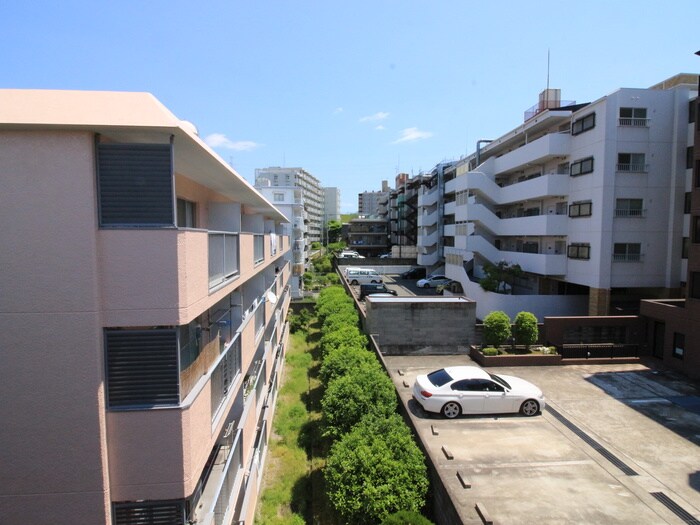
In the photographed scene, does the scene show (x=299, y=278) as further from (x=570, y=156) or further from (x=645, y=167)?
(x=645, y=167)

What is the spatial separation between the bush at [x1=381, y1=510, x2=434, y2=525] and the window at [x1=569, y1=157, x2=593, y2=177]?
21.5m

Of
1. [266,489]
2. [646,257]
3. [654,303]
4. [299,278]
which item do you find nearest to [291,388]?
[266,489]

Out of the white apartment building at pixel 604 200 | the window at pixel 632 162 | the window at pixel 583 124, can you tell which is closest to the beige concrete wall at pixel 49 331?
the white apartment building at pixel 604 200

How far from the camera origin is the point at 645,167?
21703 millimetres

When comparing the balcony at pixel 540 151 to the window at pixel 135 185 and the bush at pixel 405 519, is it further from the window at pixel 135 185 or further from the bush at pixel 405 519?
the window at pixel 135 185

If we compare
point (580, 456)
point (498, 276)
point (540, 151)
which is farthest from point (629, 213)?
point (580, 456)

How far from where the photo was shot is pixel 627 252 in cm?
2219

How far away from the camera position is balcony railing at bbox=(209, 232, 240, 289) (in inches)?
237

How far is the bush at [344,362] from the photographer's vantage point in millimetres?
13361

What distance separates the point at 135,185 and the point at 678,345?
22.2 m

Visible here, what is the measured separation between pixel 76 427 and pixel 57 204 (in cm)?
223

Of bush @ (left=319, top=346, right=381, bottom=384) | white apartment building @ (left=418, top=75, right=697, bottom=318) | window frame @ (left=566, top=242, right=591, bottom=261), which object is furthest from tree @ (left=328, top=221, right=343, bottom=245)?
bush @ (left=319, top=346, right=381, bottom=384)

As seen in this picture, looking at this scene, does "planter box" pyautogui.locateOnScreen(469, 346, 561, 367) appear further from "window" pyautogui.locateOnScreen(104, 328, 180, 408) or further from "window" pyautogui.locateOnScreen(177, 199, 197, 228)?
"window" pyautogui.locateOnScreen(104, 328, 180, 408)

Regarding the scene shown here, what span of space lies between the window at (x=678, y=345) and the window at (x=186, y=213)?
801 inches
